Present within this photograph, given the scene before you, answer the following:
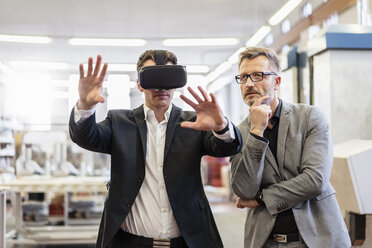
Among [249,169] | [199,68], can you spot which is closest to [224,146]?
[249,169]

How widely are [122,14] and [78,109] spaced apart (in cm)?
891

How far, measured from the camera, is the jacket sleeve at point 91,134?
1500 millimetres

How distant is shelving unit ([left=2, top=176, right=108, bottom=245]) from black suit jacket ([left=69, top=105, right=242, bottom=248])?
3.20 m

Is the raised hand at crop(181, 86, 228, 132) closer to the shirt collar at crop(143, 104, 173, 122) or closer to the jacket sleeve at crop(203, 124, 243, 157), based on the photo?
the jacket sleeve at crop(203, 124, 243, 157)

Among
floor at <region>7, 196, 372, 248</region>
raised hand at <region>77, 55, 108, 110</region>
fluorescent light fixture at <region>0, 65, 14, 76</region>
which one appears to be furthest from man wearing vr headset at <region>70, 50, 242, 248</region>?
fluorescent light fixture at <region>0, 65, 14, 76</region>

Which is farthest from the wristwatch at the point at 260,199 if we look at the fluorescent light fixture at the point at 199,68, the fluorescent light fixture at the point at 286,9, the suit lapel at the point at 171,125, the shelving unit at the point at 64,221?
the fluorescent light fixture at the point at 199,68

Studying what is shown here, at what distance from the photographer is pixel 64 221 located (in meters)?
5.81

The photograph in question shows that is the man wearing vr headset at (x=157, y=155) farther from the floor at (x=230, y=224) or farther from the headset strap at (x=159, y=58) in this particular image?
the floor at (x=230, y=224)

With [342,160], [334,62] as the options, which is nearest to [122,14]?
[334,62]

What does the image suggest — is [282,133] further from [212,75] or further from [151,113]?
[212,75]

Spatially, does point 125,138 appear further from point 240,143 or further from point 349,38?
point 349,38

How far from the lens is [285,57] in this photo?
15.5 feet

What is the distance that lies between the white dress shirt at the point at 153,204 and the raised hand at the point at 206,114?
0.16 feet

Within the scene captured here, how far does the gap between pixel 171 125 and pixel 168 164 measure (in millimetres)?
155
